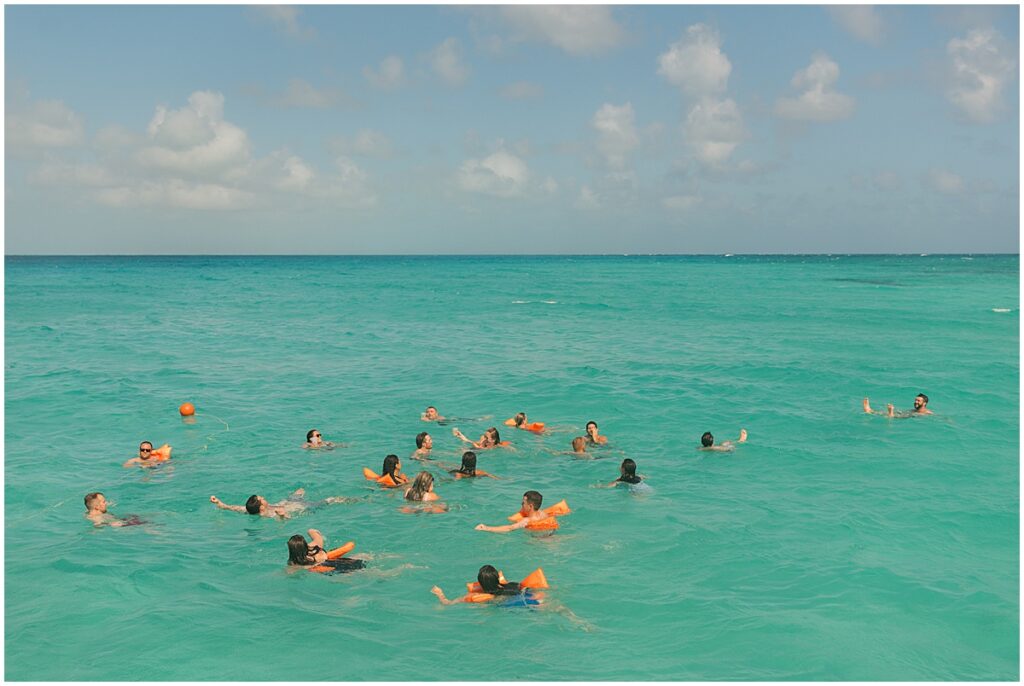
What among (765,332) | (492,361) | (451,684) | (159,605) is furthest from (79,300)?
(451,684)

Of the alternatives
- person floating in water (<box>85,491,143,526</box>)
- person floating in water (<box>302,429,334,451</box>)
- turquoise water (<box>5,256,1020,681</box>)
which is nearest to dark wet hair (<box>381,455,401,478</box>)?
turquoise water (<box>5,256,1020,681</box>)

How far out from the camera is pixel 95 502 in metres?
15.8

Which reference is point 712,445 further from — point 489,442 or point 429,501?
point 429,501

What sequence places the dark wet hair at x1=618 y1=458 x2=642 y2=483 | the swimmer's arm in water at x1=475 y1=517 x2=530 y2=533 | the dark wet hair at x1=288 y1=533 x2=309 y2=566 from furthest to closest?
1. the dark wet hair at x1=618 y1=458 x2=642 y2=483
2. the swimmer's arm in water at x1=475 y1=517 x2=530 y2=533
3. the dark wet hair at x1=288 y1=533 x2=309 y2=566

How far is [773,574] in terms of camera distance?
1338 centimetres

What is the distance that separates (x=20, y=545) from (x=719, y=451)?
628 inches

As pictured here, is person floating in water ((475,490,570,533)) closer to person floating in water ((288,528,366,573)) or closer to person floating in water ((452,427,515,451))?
person floating in water ((288,528,366,573))

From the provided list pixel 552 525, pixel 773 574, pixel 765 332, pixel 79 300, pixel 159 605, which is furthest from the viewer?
pixel 79 300

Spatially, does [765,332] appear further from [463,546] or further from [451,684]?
[451,684]

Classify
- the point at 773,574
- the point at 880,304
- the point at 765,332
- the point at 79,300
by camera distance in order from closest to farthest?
the point at 773,574 < the point at 765,332 < the point at 880,304 < the point at 79,300

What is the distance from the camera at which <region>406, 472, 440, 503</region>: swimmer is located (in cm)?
1627

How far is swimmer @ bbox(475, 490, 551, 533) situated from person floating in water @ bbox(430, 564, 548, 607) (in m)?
2.34

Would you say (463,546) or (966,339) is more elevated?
(966,339)

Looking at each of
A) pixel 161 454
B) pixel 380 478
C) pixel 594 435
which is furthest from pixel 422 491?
pixel 161 454
